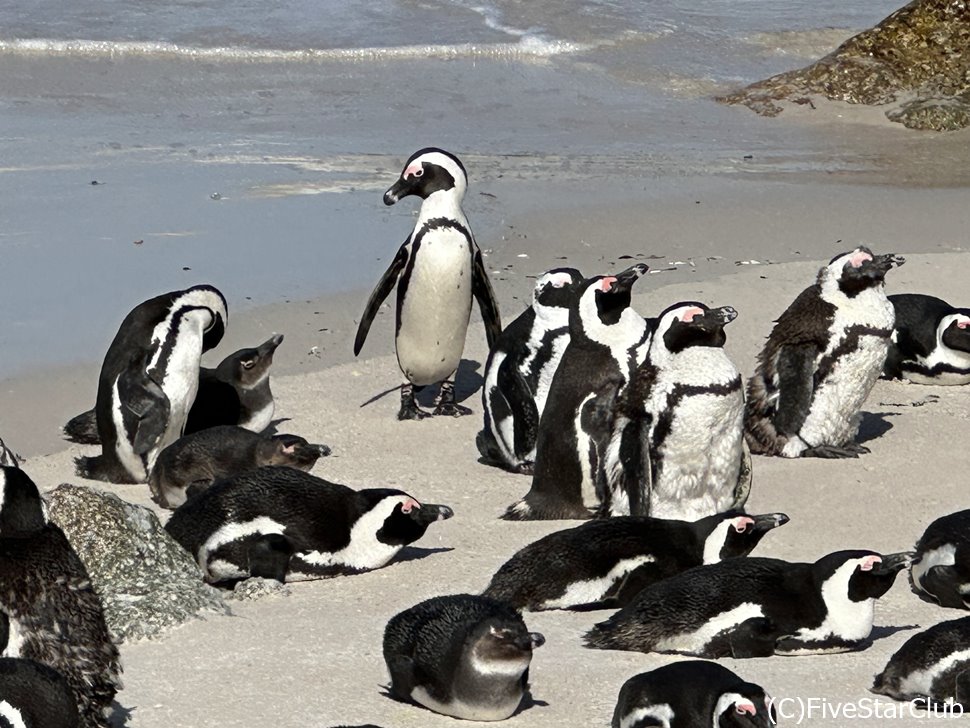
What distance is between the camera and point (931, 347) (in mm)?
8531

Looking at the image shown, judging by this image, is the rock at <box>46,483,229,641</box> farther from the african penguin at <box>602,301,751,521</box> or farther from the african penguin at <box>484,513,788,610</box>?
the african penguin at <box>602,301,751,521</box>

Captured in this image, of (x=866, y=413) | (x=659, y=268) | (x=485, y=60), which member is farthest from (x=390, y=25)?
(x=866, y=413)

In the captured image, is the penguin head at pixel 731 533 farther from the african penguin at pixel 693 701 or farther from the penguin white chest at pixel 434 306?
the penguin white chest at pixel 434 306

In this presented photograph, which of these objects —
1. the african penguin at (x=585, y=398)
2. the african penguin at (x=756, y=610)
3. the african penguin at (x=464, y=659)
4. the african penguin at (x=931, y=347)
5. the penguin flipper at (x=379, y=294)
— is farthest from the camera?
the penguin flipper at (x=379, y=294)

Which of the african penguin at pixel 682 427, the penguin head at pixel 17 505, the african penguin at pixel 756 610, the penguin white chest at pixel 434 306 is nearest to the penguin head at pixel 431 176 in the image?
the penguin white chest at pixel 434 306

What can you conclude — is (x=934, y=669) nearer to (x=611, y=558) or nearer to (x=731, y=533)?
(x=731, y=533)

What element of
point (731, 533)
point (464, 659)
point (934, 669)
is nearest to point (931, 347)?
point (731, 533)

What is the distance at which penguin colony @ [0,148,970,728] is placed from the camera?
4.14m

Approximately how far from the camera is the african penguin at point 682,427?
6.30 m

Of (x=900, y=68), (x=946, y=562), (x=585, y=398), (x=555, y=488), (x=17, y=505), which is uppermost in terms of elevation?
(x=900, y=68)

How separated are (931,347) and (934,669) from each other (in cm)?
423

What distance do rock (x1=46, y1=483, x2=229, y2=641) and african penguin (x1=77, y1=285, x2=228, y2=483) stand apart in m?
1.92

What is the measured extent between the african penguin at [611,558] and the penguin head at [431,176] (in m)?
3.52

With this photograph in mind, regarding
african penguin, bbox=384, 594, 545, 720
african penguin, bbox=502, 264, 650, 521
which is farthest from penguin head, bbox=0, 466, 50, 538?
african penguin, bbox=502, 264, 650, 521
